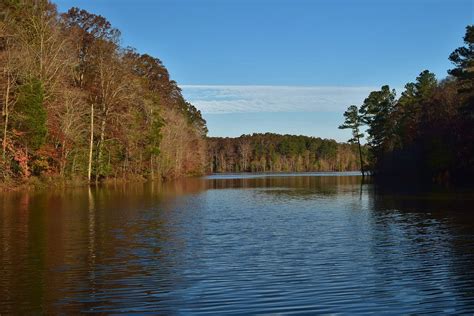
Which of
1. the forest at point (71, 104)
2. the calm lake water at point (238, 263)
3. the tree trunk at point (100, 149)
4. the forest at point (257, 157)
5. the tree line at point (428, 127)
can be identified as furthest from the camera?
the forest at point (257, 157)

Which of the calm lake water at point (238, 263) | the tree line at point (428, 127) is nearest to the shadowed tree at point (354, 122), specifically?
the tree line at point (428, 127)

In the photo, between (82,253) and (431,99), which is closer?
(82,253)

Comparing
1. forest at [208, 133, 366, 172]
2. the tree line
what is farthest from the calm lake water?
forest at [208, 133, 366, 172]

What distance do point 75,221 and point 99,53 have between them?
4389cm

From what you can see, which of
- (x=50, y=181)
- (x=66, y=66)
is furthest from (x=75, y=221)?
(x=66, y=66)

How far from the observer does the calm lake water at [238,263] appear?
10539mm

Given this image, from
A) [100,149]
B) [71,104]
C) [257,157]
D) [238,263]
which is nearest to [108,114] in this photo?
[100,149]

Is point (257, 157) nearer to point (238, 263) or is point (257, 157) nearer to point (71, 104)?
point (71, 104)

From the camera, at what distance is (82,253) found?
16.1 m

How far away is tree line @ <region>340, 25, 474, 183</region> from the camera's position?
2047 inches

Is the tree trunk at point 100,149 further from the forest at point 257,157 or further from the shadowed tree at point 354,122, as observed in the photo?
the forest at point 257,157

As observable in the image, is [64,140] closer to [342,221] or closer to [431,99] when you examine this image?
[342,221]

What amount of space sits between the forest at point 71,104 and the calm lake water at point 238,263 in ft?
71.8

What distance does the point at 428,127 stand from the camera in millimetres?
63969
